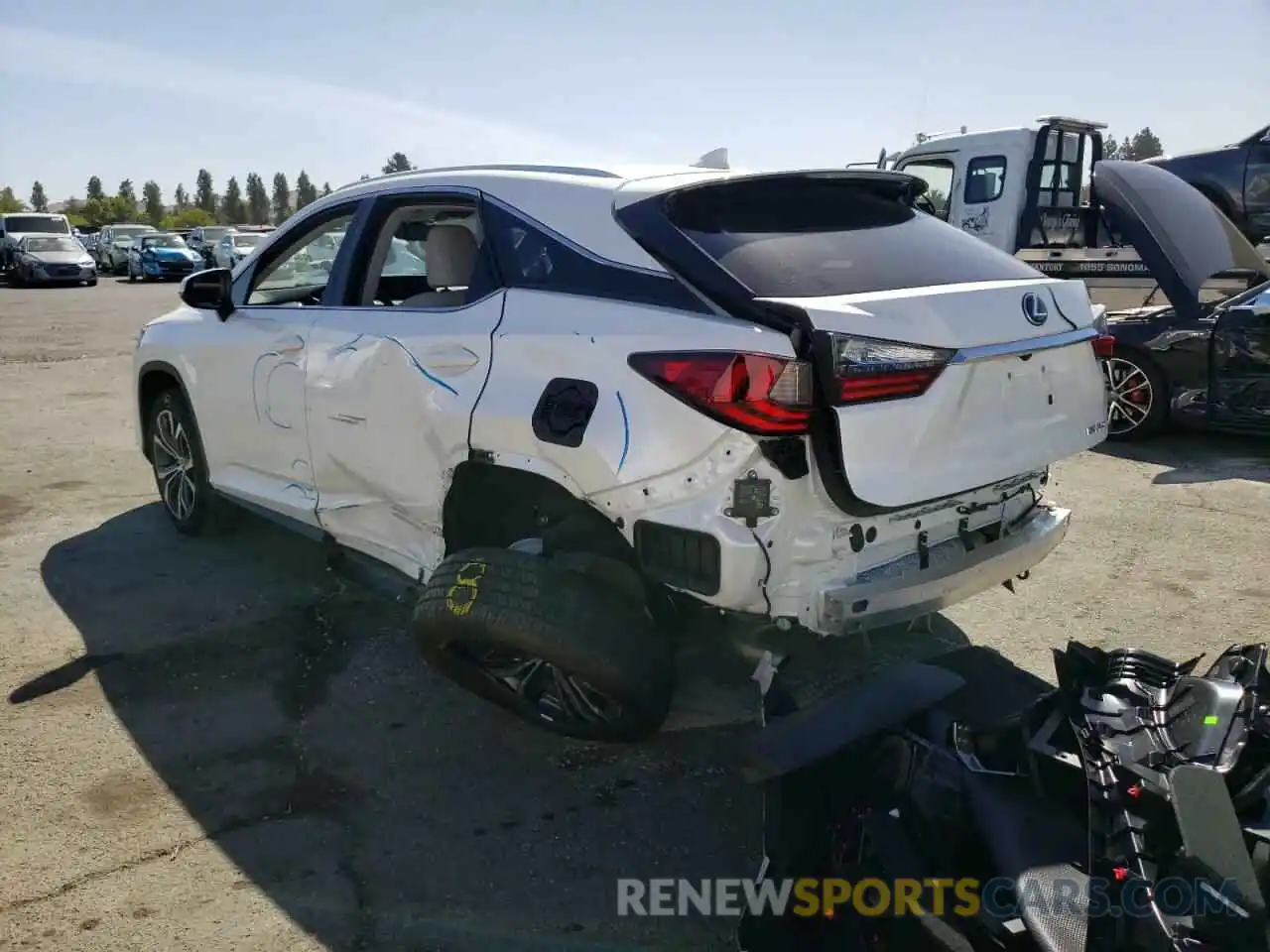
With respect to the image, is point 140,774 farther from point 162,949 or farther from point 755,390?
point 755,390

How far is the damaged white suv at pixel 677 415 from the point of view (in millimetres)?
2865

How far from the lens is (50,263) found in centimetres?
2881

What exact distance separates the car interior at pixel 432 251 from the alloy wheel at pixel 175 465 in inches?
61.8

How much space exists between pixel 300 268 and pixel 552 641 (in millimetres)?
2745

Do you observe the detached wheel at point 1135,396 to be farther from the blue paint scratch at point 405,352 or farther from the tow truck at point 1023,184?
the blue paint scratch at point 405,352

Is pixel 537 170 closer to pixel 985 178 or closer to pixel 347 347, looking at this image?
pixel 347 347

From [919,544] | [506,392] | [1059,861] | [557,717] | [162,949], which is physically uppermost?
[506,392]

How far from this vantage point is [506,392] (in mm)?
3303

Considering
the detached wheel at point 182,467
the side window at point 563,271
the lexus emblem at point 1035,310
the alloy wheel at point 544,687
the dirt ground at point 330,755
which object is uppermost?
the side window at point 563,271

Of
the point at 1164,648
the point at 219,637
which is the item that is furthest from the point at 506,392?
the point at 1164,648

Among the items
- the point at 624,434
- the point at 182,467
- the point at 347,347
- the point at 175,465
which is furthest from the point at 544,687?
the point at 175,465

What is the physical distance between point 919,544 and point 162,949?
2.30 metres

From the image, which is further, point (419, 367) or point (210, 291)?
point (210, 291)

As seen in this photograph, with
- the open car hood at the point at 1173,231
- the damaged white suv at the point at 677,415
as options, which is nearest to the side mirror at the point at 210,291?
the damaged white suv at the point at 677,415
